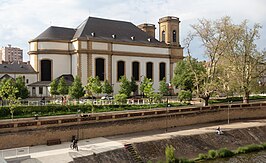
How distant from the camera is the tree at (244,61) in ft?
126

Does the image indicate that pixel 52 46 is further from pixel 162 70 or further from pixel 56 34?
pixel 162 70

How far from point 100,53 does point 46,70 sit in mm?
9074

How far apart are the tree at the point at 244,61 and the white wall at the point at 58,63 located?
25.6 m

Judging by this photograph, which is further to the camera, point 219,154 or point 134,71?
point 134,71

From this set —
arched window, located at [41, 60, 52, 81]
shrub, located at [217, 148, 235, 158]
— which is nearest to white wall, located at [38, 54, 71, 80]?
arched window, located at [41, 60, 52, 81]

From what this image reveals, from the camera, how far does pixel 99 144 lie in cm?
2425

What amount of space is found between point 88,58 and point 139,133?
24.2m

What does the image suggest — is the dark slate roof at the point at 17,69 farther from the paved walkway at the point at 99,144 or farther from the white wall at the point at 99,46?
the paved walkway at the point at 99,144

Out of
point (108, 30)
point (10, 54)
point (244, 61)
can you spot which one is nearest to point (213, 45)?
point (244, 61)

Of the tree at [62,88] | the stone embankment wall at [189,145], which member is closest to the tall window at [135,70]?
the tree at [62,88]

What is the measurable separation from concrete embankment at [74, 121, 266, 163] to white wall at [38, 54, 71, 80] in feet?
92.8

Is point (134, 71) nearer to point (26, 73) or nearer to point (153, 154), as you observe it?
point (26, 73)

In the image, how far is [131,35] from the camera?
57281 millimetres

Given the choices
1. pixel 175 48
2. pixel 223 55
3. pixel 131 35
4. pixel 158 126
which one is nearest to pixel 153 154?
pixel 158 126
